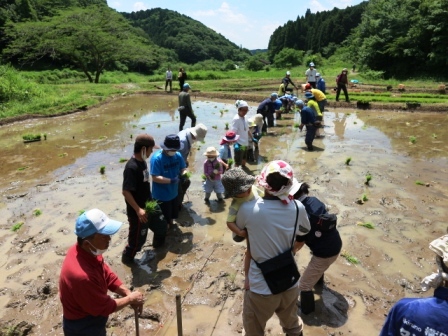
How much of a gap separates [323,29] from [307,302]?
294 ft

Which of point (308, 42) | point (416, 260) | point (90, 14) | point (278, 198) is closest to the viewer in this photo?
point (278, 198)

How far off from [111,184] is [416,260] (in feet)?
22.4

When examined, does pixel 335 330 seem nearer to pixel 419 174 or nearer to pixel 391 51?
pixel 419 174

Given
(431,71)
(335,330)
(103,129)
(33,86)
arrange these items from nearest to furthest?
(335,330) < (103,129) < (33,86) < (431,71)

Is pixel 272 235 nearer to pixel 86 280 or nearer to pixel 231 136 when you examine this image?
pixel 86 280

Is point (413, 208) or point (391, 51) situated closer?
point (413, 208)

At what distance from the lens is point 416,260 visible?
17.3ft

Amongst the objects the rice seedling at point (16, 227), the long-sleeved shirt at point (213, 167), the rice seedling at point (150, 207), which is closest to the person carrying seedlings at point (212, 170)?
the long-sleeved shirt at point (213, 167)

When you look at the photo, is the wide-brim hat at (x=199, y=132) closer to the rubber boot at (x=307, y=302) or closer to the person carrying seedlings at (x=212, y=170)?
the person carrying seedlings at (x=212, y=170)

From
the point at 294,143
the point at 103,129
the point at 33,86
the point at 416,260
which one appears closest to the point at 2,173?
the point at 103,129

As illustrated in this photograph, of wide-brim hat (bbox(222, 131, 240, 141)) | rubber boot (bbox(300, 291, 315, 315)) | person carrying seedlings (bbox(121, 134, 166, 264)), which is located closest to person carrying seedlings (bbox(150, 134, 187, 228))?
person carrying seedlings (bbox(121, 134, 166, 264))

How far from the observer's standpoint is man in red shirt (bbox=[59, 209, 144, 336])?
2541 millimetres

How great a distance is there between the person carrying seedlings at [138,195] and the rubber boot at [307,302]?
7.67ft

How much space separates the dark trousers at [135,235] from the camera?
505cm
